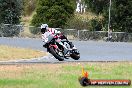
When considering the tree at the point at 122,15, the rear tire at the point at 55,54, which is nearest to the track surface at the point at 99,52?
the rear tire at the point at 55,54

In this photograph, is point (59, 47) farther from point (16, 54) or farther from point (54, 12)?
point (54, 12)

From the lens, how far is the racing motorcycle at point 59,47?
19.6 metres

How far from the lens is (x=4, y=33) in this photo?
41375 millimetres

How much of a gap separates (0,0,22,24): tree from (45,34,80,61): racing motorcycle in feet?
79.2

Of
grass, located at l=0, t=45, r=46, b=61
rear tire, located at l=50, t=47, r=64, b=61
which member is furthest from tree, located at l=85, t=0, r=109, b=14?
rear tire, located at l=50, t=47, r=64, b=61

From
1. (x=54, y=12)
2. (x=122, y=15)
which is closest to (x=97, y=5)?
(x=122, y=15)

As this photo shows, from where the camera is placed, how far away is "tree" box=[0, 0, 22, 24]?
145 feet

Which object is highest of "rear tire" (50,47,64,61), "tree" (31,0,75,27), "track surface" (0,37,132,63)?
"tree" (31,0,75,27)

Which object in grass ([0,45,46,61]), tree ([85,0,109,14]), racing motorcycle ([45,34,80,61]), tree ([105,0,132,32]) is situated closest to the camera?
racing motorcycle ([45,34,80,61])

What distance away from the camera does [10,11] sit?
44469 millimetres

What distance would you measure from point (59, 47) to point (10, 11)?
82.2 feet

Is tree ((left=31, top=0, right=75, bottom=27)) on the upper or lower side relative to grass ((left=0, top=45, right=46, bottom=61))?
upper

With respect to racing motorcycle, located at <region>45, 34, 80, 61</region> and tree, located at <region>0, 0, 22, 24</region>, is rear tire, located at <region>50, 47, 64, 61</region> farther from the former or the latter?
tree, located at <region>0, 0, 22, 24</region>

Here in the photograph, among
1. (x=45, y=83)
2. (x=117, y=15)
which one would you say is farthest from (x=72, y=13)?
(x=45, y=83)
